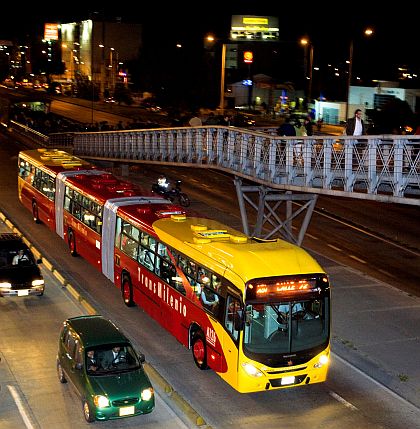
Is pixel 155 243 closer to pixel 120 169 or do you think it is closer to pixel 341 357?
pixel 341 357

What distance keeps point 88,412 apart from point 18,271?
942cm

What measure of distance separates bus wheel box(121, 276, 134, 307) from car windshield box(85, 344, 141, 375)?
22.0 feet

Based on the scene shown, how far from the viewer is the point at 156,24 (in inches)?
6289

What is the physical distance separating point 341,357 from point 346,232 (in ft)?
59.6

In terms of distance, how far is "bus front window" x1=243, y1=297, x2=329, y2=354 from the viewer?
15.2 metres

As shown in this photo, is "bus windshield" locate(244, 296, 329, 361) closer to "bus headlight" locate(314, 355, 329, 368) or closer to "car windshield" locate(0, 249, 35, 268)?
"bus headlight" locate(314, 355, 329, 368)

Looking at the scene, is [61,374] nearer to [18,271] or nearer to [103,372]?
[103,372]

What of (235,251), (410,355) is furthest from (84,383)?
(410,355)

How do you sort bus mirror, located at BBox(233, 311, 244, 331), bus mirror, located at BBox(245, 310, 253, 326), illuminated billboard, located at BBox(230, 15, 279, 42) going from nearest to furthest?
bus mirror, located at BBox(233, 311, 244, 331), bus mirror, located at BBox(245, 310, 253, 326), illuminated billboard, located at BBox(230, 15, 279, 42)

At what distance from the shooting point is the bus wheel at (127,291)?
2206 centimetres

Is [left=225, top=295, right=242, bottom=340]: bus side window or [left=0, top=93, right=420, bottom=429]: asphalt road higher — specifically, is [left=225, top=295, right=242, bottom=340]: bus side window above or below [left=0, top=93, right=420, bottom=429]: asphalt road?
above

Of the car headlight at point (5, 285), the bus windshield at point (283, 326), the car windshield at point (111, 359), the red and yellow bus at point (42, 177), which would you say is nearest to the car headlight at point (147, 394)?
the car windshield at point (111, 359)

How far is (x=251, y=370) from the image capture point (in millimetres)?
15266

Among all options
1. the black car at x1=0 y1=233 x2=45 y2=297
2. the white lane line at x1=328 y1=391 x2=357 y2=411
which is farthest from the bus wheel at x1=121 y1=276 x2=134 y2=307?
the white lane line at x1=328 y1=391 x2=357 y2=411
